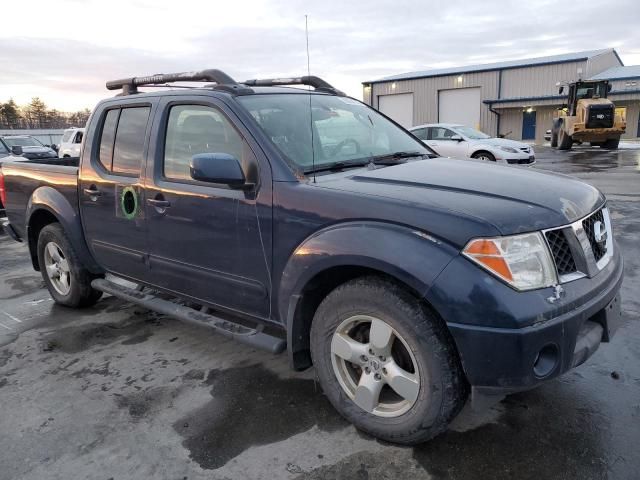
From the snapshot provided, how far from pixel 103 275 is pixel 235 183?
7.47ft

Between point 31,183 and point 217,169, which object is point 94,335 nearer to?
point 31,183

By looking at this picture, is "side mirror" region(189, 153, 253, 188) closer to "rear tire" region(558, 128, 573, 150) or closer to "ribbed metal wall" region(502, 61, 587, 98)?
"rear tire" region(558, 128, 573, 150)

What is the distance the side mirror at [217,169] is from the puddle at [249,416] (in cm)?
129

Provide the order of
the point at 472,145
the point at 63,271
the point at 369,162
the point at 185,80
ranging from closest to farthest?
the point at 369,162
the point at 185,80
the point at 63,271
the point at 472,145

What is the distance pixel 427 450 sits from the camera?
2.48m

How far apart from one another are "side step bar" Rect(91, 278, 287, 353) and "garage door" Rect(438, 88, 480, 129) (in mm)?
38754

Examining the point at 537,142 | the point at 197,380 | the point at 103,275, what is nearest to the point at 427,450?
the point at 197,380

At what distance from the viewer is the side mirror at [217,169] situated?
2.72 m

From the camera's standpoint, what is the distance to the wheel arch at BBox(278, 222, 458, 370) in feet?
7.18

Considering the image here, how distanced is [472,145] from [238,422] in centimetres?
1248

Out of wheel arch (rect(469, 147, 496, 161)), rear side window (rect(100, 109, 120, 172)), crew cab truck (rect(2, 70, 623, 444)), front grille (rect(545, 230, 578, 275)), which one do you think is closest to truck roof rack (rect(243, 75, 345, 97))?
crew cab truck (rect(2, 70, 623, 444))

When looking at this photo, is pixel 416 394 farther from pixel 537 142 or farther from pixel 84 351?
pixel 537 142

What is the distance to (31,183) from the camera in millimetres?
4598

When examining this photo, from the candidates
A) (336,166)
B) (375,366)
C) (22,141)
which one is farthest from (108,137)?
(22,141)
